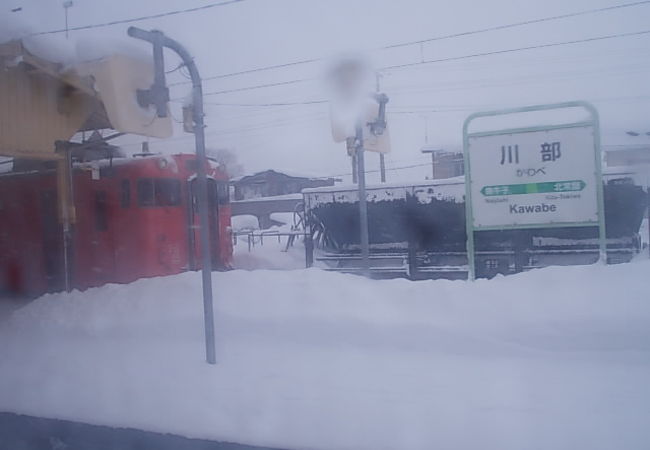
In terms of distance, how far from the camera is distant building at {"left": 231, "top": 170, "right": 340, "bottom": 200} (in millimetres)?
44531

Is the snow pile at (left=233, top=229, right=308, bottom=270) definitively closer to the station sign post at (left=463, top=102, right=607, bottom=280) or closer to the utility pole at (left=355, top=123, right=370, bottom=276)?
the utility pole at (left=355, top=123, right=370, bottom=276)

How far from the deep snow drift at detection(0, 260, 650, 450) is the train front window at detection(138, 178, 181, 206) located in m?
4.51

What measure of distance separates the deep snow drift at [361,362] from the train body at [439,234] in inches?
146

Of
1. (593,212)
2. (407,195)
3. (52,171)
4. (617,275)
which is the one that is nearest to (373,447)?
(617,275)

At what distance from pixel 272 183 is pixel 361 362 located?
1544 inches

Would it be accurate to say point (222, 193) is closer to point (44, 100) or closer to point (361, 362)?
point (44, 100)

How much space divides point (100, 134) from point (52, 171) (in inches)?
51.6

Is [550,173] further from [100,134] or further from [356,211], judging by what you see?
[100,134]

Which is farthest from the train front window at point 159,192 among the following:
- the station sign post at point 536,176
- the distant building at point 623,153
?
the distant building at point 623,153

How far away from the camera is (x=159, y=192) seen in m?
12.4

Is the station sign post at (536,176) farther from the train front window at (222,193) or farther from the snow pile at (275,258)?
the snow pile at (275,258)

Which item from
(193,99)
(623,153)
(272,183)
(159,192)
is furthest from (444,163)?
(272,183)

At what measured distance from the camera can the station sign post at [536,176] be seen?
696 centimetres

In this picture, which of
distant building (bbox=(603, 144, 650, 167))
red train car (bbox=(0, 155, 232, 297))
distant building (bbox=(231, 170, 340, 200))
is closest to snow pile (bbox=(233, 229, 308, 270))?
red train car (bbox=(0, 155, 232, 297))
